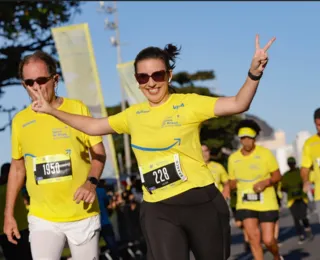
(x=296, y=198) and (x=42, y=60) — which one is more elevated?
(x=42, y=60)

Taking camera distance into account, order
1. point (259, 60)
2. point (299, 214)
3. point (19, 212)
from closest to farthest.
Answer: point (259, 60) < point (19, 212) < point (299, 214)

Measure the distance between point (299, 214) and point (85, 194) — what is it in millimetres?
12512

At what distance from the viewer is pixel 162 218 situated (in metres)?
5.33

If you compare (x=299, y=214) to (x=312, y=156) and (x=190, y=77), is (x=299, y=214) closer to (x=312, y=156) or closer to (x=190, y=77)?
(x=312, y=156)

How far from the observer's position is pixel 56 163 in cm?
598

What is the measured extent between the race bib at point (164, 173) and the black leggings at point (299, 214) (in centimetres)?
1209

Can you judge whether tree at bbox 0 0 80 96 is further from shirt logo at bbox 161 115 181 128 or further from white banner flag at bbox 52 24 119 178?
shirt logo at bbox 161 115 181 128

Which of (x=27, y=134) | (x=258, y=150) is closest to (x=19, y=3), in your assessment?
(x=258, y=150)

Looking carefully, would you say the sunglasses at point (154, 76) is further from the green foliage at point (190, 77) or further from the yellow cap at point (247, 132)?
the green foliage at point (190, 77)

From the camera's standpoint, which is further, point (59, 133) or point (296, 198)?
point (296, 198)

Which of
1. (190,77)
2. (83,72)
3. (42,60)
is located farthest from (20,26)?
(190,77)

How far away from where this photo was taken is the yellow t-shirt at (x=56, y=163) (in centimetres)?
597

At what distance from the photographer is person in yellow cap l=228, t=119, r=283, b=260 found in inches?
424

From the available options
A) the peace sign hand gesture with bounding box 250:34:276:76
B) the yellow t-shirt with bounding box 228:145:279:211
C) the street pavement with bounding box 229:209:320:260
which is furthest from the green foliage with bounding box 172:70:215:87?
the peace sign hand gesture with bounding box 250:34:276:76
